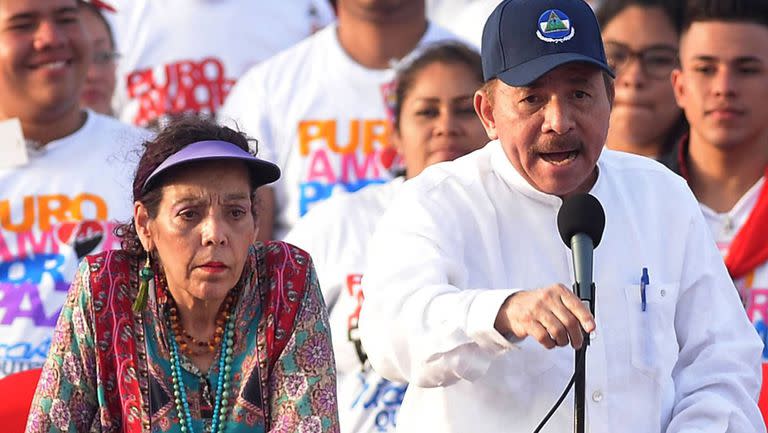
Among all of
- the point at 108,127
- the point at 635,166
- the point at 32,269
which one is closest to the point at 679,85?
the point at 108,127

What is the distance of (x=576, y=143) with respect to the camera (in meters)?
4.34

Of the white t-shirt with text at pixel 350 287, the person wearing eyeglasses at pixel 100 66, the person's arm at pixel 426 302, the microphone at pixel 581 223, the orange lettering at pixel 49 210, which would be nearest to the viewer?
the microphone at pixel 581 223

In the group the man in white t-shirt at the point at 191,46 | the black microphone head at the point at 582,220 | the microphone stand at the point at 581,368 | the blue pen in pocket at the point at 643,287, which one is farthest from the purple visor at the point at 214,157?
the man in white t-shirt at the point at 191,46

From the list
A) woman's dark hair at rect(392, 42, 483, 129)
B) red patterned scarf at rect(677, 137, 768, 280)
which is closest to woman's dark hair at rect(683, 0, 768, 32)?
red patterned scarf at rect(677, 137, 768, 280)

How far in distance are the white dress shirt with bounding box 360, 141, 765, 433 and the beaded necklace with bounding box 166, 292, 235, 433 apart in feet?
1.61

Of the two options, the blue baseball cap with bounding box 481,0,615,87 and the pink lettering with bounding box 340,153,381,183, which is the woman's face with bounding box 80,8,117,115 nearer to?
the pink lettering with bounding box 340,153,381,183

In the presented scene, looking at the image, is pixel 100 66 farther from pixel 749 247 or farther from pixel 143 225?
pixel 143 225

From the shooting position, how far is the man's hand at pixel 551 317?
3.66 metres

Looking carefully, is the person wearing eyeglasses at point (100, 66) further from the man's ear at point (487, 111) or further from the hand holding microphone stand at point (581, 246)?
the hand holding microphone stand at point (581, 246)

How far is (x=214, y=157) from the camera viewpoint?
15.3 ft

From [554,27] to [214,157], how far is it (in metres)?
0.97

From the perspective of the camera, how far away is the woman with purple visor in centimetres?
469

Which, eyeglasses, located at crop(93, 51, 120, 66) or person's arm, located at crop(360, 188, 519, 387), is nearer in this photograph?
person's arm, located at crop(360, 188, 519, 387)

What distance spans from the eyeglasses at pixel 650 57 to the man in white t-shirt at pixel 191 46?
205 cm
